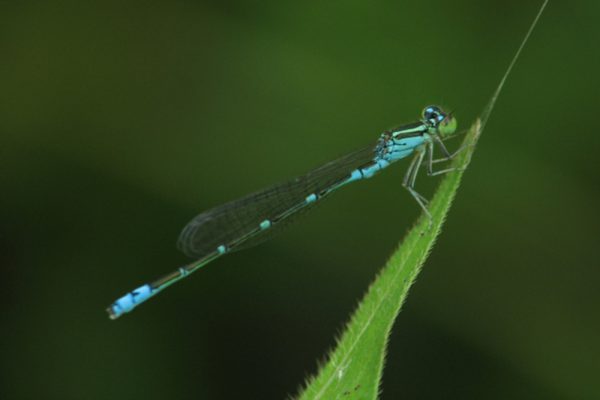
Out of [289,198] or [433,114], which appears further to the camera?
[289,198]

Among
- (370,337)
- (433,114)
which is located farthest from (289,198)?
(370,337)

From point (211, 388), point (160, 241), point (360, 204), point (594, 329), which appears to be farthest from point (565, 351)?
point (160, 241)

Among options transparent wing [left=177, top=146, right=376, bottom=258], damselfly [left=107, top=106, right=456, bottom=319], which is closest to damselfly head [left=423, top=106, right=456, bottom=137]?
damselfly [left=107, top=106, right=456, bottom=319]

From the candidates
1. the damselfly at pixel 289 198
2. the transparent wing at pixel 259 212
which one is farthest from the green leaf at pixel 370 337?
the transparent wing at pixel 259 212

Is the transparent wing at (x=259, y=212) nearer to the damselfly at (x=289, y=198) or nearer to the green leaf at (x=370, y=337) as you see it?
the damselfly at (x=289, y=198)

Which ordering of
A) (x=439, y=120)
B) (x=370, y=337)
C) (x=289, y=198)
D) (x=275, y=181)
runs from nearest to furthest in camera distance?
1. (x=370, y=337)
2. (x=439, y=120)
3. (x=289, y=198)
4. (x=275, y=181)

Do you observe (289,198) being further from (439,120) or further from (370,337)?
(370,337)

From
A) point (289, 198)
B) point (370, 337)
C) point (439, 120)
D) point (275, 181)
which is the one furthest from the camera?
point (275, 181)

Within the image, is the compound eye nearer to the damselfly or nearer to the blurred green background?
the damselfly
